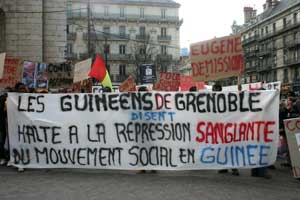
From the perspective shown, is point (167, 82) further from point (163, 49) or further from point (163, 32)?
point (163, 32)

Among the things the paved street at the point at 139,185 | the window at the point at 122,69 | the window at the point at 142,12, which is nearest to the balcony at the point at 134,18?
the window at the point at 142,12

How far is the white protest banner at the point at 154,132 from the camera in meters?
8.60

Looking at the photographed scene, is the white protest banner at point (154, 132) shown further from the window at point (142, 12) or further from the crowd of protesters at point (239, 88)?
the window at point (142, 12)

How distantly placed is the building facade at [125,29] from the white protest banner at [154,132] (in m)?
69.1

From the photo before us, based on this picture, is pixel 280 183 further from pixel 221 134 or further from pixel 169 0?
pixel 169 0

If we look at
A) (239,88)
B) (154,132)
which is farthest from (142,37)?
(154,132)

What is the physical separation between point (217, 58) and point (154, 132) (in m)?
2.63

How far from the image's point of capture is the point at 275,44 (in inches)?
3108

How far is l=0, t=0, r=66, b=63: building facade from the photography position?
22156mm

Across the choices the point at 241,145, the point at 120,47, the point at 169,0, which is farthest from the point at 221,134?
the point at 169,0

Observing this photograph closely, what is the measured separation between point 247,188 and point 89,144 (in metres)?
2.85

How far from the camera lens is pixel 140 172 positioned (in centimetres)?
902

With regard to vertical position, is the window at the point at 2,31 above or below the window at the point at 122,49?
below

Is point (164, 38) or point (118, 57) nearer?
point (118, 57)
